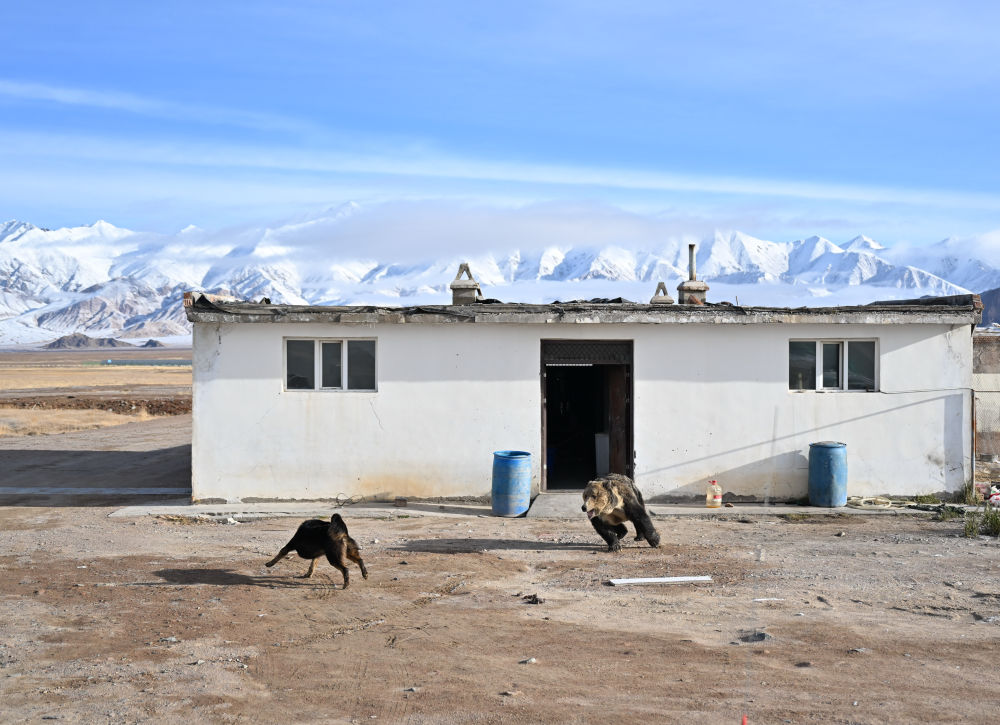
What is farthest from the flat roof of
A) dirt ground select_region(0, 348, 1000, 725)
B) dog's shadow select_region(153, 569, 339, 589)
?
dog's shadow select_region(153, 569, 339, 589)

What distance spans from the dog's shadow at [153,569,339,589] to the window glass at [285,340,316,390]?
538cm

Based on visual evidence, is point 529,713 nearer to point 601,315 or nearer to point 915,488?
point 601,315

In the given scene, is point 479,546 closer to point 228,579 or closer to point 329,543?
point 329,543

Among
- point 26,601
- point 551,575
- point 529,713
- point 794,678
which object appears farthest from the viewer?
point 551,575

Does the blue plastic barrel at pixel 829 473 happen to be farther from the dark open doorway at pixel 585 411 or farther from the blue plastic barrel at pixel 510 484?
the blue plastic barrel at pixel 510 484

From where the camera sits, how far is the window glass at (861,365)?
16188 mm

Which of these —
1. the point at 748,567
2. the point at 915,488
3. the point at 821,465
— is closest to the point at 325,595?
the point at 748,567

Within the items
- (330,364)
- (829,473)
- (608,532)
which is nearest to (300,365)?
(330,364)

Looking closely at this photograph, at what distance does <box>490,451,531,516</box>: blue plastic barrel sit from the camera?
1470 centimetres

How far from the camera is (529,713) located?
659 cm

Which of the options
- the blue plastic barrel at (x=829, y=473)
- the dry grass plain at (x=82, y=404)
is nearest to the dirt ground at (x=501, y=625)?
the blue plastic barrel at (x=829, y=473)

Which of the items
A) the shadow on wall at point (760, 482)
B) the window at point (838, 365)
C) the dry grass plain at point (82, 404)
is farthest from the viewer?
the dry grass plain at point (82, 404)

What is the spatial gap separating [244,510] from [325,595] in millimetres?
5672

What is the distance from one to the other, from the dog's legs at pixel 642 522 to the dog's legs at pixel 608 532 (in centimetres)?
28
